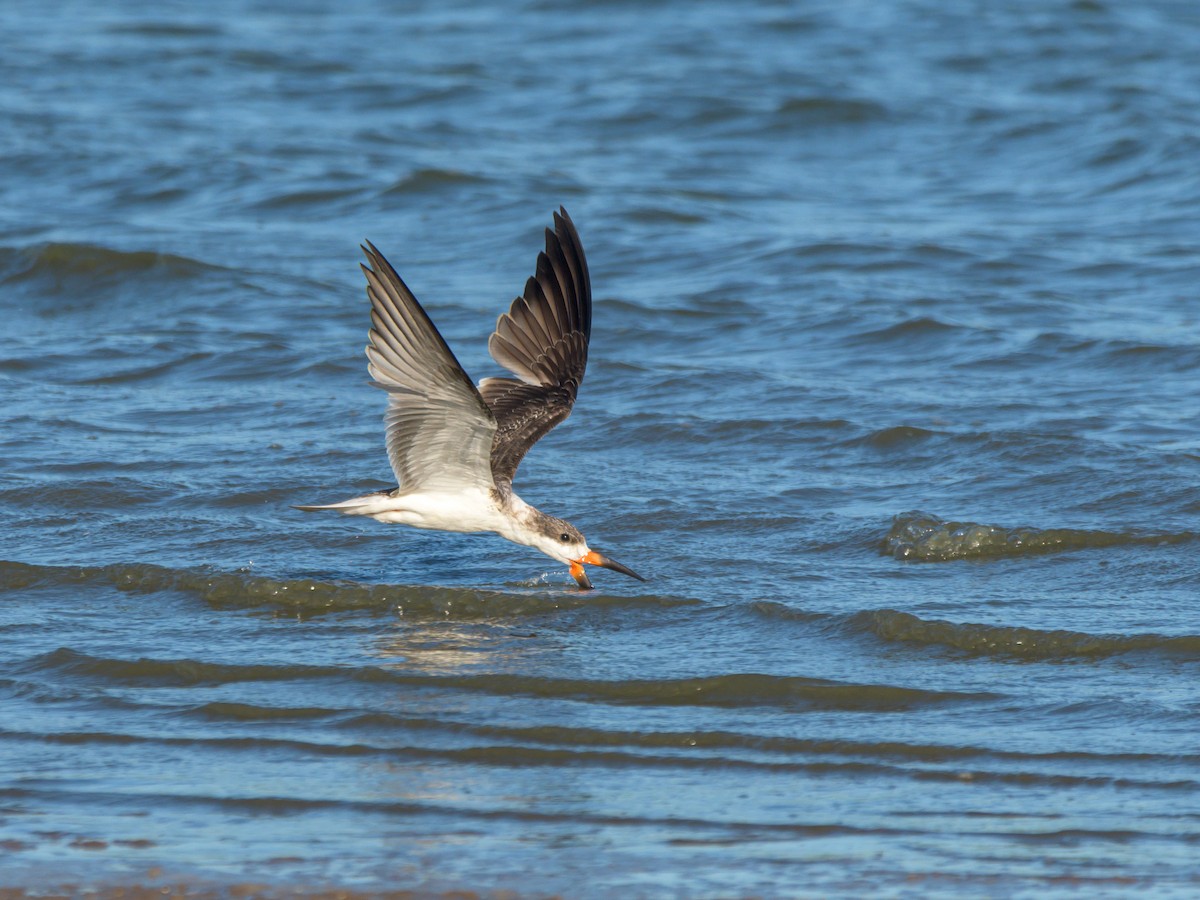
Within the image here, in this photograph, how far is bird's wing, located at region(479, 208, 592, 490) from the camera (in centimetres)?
714

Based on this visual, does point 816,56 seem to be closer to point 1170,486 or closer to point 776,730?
point 1170,486

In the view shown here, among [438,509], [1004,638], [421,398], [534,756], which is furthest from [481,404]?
[1004,638]

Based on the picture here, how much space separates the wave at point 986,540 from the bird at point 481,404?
4.26 feet

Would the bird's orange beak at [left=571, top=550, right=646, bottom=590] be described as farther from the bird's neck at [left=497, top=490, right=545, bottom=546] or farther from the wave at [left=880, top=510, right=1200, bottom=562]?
the wave at [left=880, top=510, right=1200, bottom=562]

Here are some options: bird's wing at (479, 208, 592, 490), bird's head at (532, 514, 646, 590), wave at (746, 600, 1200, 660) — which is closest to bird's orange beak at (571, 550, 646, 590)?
bird's head at (532, 514, 646, 590)

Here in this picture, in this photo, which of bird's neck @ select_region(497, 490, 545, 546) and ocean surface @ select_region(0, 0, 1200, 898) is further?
bird's neck @ select_region(497, 490, 545, 546)

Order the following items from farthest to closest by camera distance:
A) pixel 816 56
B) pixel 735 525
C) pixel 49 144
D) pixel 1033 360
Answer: pixel 816 56 < pixel 49 144 < pixel 1033 360 < pixel 735 525

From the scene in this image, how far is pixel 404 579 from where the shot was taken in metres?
7.18

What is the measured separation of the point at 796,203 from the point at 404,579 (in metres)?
8.36

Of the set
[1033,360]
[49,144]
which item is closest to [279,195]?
[49,144]

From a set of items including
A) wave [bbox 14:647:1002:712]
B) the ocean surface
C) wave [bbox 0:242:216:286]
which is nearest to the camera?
the ocean surface

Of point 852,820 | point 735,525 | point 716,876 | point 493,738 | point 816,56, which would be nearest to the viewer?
point 716,876

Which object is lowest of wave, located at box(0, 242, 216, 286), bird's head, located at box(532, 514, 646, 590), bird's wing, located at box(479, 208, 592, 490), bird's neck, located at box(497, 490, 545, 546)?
bird's head, located at box(532, 514, 646, 590)

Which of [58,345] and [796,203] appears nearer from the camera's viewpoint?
[58,345]
